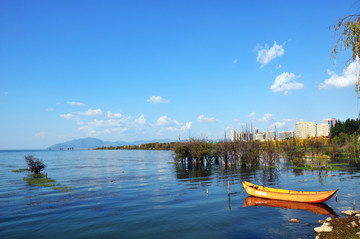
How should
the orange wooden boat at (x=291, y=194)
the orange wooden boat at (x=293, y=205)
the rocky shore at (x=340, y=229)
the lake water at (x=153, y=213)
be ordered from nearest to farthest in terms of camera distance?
the rocky shore at (x=340, y=229) < the lake water at (x=153, y=213) < the orange wooden boat at (x=293, y=205) < the orange wooden boat at (x=291, y=194)

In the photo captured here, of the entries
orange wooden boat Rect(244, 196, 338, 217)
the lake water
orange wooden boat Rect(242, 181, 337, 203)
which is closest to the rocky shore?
the lake water

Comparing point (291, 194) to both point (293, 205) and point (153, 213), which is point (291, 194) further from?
point (153, 213)

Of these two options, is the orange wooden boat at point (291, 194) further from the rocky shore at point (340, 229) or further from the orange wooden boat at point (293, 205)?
the rocky shore at point (340, 229)

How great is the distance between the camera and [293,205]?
1094 inches

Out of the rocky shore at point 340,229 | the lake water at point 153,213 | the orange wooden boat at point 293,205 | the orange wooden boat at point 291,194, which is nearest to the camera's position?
the rocky shore at point 340,229

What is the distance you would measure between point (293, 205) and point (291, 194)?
135cm

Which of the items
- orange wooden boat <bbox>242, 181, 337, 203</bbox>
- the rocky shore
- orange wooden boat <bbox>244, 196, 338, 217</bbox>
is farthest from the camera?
orange wooden boat <bbox>242, 181, 337, 203</bbox>

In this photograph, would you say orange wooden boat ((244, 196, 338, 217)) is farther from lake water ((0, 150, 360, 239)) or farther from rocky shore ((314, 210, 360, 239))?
rocky shore ((314, 210, 360, 239))

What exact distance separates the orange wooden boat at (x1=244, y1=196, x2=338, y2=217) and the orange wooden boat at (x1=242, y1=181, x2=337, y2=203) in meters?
0.42

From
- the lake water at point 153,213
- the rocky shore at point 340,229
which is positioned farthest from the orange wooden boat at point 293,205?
the rocky shore at point 340,229

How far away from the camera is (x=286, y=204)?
92.9 feet

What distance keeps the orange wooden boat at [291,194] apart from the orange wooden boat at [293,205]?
0.42 meters

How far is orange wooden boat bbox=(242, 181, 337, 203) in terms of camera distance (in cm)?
2720

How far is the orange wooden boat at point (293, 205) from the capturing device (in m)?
25.3
